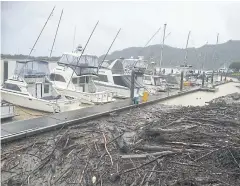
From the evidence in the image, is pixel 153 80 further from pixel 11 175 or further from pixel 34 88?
pixel 11 175

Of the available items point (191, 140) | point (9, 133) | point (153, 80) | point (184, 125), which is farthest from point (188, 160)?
point (153, 80)

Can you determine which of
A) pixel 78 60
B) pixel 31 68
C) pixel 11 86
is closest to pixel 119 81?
pixel 78 60

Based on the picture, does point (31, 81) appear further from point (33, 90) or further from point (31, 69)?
point (31, 69)

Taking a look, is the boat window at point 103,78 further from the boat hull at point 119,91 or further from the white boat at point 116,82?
the boat hull at point 119,91

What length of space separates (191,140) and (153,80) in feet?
72.4

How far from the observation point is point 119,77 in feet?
78.1

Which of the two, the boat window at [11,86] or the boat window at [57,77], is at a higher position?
the boat window at [57,77]

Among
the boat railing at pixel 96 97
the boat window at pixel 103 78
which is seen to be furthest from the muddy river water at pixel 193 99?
the boat window at pixel 103 78

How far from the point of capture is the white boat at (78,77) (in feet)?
63.7

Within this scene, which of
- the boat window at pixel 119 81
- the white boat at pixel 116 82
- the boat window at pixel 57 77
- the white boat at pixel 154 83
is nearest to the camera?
the boat window at pixel 57 77

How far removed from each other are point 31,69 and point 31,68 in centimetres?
7

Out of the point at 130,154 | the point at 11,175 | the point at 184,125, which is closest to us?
the point at 11,175

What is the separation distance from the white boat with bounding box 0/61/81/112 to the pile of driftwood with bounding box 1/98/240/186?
687 centimetres

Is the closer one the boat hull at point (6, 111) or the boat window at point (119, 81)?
the boat hull at point (6, 111)
